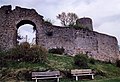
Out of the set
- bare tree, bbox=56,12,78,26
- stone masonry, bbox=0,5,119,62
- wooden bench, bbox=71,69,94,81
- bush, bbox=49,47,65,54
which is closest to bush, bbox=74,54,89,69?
wooden bench, bbox=71,69,94,81

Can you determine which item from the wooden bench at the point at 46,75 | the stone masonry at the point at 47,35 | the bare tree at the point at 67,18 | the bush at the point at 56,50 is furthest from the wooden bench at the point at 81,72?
the bare tree at the point at 67,18

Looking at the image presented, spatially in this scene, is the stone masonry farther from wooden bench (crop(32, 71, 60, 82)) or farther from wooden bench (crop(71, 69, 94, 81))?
wooden bench (crop(32, 71, 60, 82))

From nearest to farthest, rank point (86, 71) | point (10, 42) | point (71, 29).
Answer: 1. point (86, 71)
2. point (10, 42)
3. point (71, 29)

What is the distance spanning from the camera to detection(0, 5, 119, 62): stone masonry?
950 inches

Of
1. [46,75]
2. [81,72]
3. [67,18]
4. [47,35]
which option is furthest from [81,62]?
[67,18]

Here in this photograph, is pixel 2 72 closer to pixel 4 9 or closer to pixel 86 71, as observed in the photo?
pixel 86 71

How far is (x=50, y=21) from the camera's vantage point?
2691 cm

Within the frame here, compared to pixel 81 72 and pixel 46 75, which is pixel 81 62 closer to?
pixel 81 72

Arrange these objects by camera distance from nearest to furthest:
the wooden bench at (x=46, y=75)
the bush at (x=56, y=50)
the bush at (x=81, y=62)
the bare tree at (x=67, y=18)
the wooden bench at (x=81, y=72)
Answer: the wooden bench at (x=46, y=75)
the wooden bench at (x=81, y=72)
the bush at (x=81, y=62)
the bush at (x=56, y=50)
the bare tree at (x=67, y=18)

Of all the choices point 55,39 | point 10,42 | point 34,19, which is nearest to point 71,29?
point 55,39

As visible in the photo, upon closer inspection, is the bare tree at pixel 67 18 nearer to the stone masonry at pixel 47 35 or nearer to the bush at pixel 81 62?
the stone masonry at pixel 47 35

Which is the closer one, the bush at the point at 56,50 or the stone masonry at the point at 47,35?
the bush at the point at 56,50

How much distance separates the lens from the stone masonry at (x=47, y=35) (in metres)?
24.1

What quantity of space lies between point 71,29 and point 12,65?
10.3m
